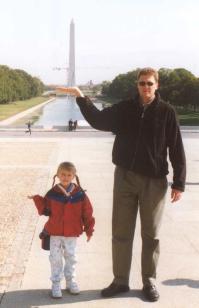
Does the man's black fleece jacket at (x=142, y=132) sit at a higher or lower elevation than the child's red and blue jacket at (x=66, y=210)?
higher

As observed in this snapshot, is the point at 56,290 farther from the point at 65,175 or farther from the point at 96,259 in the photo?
the point at 96,259

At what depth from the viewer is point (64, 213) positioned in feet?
15.6

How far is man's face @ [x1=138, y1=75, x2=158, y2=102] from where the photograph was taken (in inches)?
183

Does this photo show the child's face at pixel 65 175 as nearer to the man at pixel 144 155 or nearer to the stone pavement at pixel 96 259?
the man at pixel 144 155

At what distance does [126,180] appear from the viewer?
4809 millimetres

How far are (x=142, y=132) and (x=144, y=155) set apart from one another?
0.63 feet

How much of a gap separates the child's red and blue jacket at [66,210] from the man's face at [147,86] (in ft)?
3.18

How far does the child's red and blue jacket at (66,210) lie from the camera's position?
4773 millimetres

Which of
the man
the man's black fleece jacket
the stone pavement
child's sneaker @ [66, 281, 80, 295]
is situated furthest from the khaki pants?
child's sneaker @ [66, 281, 80, 295]

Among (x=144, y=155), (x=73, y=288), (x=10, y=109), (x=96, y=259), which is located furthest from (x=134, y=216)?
(x=10, y=109)

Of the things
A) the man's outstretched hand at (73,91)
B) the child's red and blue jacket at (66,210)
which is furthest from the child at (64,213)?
the man's outstretched hand at (73,91)

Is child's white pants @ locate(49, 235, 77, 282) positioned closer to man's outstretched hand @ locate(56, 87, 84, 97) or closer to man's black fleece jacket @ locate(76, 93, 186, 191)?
man's black fleece jacket @ locate(76, 93, 186, 191)

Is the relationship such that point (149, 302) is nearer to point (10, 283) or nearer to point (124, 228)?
point (124, 228)

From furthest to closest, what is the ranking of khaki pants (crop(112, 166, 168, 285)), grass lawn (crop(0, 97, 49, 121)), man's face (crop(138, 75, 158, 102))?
grass lawn (crop(0, 97, 49, 121)) < khaki pants (crop(112, 166, 168, 285)) < man's face (crop(138, 75, 158, 102))
